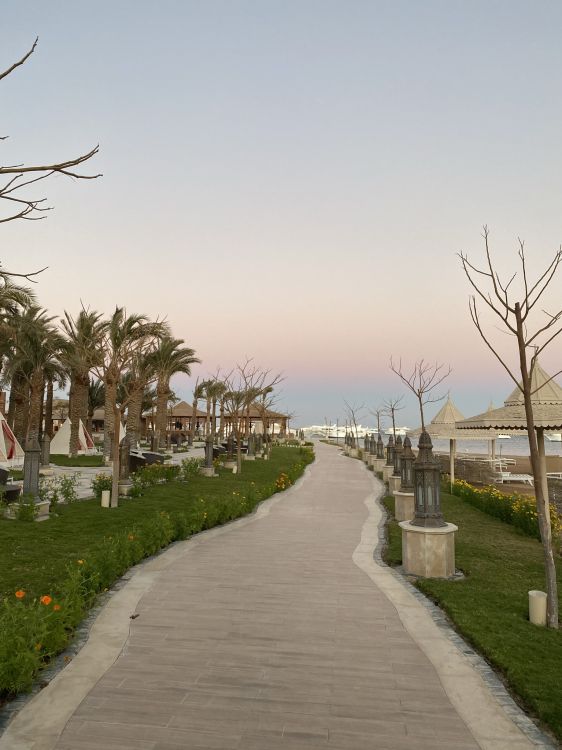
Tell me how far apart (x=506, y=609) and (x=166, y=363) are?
3345cm

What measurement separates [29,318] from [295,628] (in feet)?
94.7

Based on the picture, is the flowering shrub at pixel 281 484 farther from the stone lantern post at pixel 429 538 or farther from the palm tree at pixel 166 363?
the palm tree at pixel 166 363

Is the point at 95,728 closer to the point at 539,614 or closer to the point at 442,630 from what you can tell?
the point at 442,630

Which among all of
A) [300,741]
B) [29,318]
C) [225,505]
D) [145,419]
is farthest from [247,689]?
[145,419]

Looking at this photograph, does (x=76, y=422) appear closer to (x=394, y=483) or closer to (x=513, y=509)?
(x=394, y=483)

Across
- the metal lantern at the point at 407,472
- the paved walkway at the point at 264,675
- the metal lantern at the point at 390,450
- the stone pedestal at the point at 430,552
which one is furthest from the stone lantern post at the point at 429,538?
the metal lantern at the point at 390,450

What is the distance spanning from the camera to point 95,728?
4.09 m

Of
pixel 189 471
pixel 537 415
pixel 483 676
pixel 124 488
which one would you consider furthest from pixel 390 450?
pixel 483 676

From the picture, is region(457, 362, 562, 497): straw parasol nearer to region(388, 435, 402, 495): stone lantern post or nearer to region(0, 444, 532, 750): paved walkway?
region(0, 444, 532, 750): paved walkway

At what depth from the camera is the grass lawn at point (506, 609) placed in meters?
4.93

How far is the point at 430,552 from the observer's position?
350 inches

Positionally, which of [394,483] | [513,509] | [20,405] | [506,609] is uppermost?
[20,405]

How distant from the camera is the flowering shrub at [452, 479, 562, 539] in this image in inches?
536

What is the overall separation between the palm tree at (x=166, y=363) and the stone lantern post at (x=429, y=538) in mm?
30072
